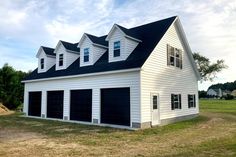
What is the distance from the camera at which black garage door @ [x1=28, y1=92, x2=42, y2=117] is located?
22.4m

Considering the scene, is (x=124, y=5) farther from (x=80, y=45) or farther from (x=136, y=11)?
(x=80, y=45)

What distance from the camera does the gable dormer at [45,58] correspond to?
2365 centimetres

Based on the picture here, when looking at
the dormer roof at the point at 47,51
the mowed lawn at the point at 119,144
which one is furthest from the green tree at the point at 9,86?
the mowed lawn at the point at 119,144

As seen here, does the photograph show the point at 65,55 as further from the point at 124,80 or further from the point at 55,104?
the point at 124,80

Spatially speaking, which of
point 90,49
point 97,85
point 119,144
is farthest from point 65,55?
point 119,144

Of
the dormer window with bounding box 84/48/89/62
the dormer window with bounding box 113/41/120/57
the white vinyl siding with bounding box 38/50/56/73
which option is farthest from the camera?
the white vinyl siding with bounding box 38/50/56/73

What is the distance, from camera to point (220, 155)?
8.38 metres

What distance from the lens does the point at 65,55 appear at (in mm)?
21484

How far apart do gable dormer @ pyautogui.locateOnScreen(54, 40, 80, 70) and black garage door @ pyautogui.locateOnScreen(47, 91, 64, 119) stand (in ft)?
8.01

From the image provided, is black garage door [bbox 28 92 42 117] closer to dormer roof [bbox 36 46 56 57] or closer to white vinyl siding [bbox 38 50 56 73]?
white vinyl siding [bbox 38 50 56 73]

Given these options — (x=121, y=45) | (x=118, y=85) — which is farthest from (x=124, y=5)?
(x=118, y=85)

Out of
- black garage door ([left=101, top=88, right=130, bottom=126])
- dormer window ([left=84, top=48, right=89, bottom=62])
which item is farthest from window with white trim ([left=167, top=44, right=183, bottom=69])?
dormer window ([left=84, top=48, right=89, bottom=62])

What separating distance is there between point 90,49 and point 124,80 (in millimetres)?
4886

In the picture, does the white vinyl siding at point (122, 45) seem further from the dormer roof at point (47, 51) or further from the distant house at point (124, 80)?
the dormer roof at point (47, 51)
